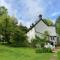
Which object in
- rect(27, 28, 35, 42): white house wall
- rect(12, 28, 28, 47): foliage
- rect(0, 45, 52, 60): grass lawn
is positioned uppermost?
rect(27, 28, 35, 42): white house wall

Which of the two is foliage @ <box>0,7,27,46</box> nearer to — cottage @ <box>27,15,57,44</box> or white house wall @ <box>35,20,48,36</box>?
cottage @ <box>27,15,57,44</box>

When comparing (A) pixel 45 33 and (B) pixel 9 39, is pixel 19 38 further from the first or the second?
(A) pixel 45 33

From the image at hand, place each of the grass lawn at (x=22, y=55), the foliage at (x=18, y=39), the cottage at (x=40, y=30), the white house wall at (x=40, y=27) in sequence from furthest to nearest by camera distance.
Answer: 1. the white house wall at (x=40, y=27)
2. the cottage at (x=40, y=30)
3. the foliage at (x=18, y=39)
4. the grass lawn at (x=22, y=55)

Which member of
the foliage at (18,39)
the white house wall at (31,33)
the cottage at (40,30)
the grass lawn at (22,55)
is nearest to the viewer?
the grass lawn at (22,55)

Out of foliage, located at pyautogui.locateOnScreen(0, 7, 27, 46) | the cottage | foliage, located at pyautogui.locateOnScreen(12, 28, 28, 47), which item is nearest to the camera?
foliage, located at pyautogui.locateOnScreen(12, 28, 28, 47)

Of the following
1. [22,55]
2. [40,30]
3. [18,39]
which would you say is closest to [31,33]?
[40,30]

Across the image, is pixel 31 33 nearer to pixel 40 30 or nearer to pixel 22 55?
pixel 40 30

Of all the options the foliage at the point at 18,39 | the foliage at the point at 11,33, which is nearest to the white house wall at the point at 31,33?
the foliage at the point at 11,33

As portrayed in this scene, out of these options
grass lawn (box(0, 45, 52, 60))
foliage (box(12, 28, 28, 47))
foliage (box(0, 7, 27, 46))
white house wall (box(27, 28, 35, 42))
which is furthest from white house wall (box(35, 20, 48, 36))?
grass lawn (box(0, 45, 52, 60))

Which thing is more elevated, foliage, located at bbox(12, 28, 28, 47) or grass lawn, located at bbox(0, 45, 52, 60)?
foliage, located at bbox(12, 28, 28, 47)

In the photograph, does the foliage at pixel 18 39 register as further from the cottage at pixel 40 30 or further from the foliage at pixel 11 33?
the cottage at pixel 40 30

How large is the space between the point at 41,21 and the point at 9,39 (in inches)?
757

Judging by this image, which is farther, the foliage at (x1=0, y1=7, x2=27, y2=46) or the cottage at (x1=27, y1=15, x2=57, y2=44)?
the cottage at (x1=27, y1=15, x2=57, y2=44)

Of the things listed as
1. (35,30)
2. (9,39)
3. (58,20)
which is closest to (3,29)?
(9,39)
